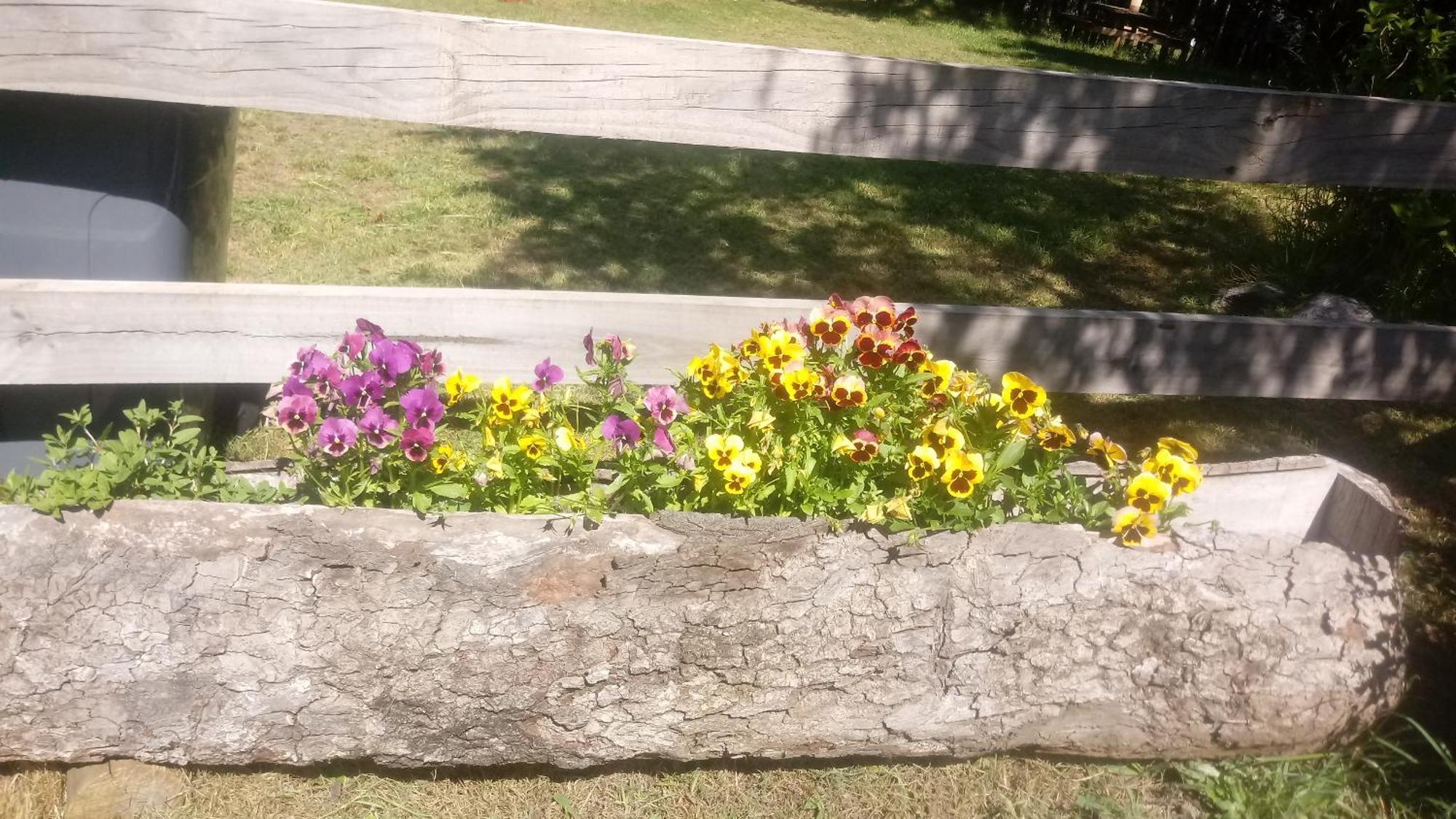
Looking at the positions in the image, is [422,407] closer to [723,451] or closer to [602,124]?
[723,451]

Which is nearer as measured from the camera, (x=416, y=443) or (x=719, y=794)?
(x=416, y=443)

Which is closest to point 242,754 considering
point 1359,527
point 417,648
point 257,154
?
point 417,648

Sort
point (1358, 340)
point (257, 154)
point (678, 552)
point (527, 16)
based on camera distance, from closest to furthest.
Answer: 1. point (678, 552)
2. point (1358, 340)
3. point (257, 154)
4. point (527, 16)

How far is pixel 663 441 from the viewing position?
7.31 ft

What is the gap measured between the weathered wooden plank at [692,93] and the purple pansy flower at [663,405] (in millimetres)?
599

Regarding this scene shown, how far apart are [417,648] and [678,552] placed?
0.56 metres

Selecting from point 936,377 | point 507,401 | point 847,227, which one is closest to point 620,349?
point 507,401

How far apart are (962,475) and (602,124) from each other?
1.12 metres

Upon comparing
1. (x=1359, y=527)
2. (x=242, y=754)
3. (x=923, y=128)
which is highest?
(x=923, y=128)

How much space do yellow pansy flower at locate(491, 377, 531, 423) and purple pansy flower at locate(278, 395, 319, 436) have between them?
1.21 ft

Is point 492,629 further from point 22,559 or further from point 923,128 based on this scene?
point 923,128

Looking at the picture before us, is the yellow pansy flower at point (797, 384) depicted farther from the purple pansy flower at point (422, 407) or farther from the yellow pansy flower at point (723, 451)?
the purple pansy flower at point (422, 407)

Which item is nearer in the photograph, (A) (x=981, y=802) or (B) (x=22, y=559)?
(B) (x=22, y=559)

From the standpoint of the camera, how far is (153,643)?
78.1 inches
